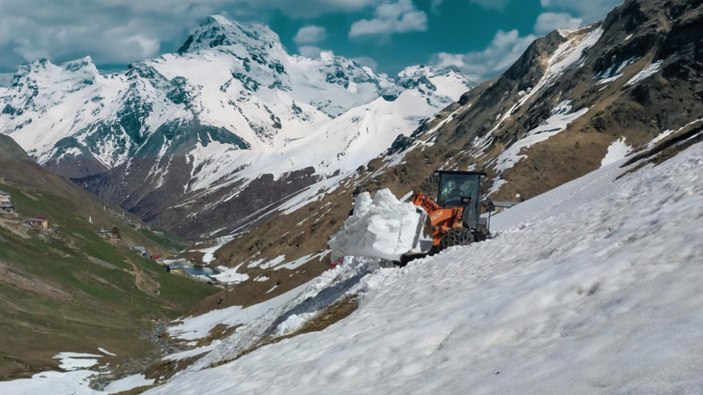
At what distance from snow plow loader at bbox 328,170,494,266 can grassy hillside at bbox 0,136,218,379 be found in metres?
55.6

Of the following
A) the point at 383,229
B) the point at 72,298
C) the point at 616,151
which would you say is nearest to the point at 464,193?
the point at 383,229

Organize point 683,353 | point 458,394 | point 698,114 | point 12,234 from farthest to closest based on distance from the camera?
point 12,234 < point 698,114 < point 458,394 < point 683,353

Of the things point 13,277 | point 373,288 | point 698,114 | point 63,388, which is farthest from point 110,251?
point 373,288

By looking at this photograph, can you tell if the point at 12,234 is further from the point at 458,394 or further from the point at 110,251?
the point at 458,394

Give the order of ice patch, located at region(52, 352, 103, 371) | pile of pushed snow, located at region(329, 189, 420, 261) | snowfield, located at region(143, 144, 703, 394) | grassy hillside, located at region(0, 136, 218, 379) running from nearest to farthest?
snowfield, located at region(143, 144, 703, 394) → pile of pushed snow, located at region(329, 189, 420, 261) → ice patch, located at region(52, 352, 103, 371) → grassy hillside, located at region(0, 136, 218, 379)

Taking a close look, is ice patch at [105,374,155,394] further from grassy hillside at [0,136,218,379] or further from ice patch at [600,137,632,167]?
ice patch at [600,137,632,167]

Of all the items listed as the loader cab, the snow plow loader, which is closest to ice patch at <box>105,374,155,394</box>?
the snow plow loader

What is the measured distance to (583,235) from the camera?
62.0ft

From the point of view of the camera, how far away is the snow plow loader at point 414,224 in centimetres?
2922

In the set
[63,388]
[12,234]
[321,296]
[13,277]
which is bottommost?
[63,388]

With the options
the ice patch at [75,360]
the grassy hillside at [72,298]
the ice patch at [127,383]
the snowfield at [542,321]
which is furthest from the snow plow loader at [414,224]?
the ice patch at [75,360]

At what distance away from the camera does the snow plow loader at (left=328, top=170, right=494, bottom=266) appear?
95.9 ft

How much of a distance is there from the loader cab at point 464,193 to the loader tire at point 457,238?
39.1 inches

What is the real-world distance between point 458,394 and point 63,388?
66724 mm
